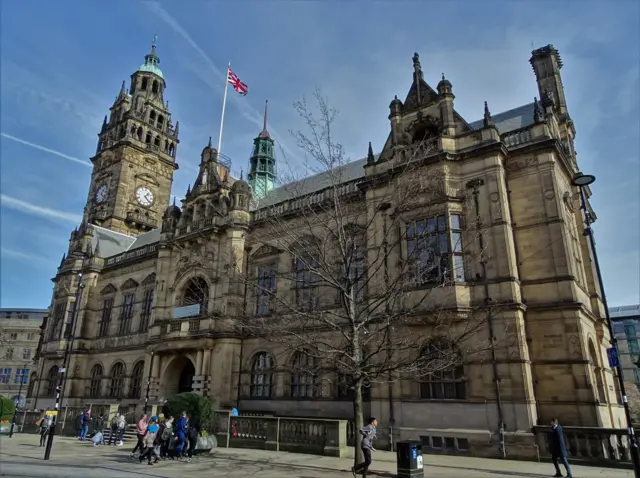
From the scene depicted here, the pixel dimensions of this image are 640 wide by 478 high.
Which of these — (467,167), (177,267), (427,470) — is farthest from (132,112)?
(427,470)

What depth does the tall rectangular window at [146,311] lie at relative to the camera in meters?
34.3

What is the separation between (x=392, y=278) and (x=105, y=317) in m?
28.2

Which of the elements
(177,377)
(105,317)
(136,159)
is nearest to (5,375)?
(136,159)

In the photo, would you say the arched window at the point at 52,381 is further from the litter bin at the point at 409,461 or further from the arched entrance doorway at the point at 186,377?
the litter bin at the point at 409,461

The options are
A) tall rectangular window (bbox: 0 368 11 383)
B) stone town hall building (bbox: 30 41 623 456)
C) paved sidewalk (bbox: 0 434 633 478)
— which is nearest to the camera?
paved sidewalk (bbox: 0 434 633 478)

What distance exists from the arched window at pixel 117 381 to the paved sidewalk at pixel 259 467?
52.5 feet

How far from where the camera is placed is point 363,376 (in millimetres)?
13453

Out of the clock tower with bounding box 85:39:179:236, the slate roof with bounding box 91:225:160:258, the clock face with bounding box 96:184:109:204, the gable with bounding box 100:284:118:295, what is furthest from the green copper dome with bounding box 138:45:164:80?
the gable with bounding box 100:284:118:295

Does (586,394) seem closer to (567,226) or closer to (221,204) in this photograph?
(567,226)

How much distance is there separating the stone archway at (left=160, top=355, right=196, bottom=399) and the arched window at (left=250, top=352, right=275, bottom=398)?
4770 millimetres

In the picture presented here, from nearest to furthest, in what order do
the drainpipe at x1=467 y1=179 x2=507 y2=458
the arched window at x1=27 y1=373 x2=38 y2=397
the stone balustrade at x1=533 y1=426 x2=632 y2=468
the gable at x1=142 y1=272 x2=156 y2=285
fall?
the stone balustrade at x1=533 y1=426 x2=632 y2=468, the drainpipe at x1=467 y1=179 x2=507 y2=458, the gable at x1=142 y1=272 x2=156 y2=285, the arched window at x1=27 y1=373 x2=38 y2=397

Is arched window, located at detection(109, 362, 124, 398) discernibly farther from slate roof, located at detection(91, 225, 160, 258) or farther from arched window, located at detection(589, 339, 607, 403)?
arched window, located at detection(589, 339, 607, 403)

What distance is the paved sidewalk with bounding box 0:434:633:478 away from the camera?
A: 12.9m

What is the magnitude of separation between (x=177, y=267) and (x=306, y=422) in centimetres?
1688
